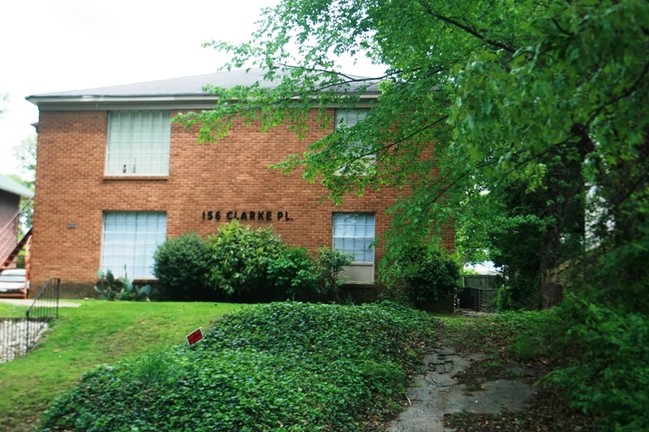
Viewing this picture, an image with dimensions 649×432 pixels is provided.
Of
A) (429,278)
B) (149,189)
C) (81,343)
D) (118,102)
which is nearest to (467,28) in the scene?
(429,278)

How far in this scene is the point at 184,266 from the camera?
14828 millimetres

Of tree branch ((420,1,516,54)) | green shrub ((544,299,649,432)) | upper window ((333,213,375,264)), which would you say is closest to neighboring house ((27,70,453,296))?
upper window ((333,213,375,264))

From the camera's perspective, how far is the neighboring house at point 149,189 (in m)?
16.0

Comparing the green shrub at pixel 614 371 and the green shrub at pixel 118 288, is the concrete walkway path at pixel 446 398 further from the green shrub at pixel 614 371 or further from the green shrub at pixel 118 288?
the green shrub at pixel 118 288

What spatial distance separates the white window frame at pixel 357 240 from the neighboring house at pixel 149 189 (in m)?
0.03

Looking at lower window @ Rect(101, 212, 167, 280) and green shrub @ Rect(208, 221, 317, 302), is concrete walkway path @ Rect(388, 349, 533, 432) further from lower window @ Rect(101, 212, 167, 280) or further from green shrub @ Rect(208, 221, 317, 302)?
lower window @ Rect(101, 212, 167, 280)

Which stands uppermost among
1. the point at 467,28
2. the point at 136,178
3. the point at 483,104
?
the point at 467,28

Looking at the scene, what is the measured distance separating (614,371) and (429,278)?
9.06 meters

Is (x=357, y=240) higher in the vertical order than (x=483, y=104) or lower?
lower

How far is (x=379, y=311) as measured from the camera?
1091 cm

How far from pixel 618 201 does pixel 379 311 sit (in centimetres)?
634

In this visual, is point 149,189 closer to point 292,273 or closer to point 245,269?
point 245,269

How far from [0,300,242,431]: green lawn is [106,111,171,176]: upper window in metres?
4.87

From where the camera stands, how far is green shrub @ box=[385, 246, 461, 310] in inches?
543
